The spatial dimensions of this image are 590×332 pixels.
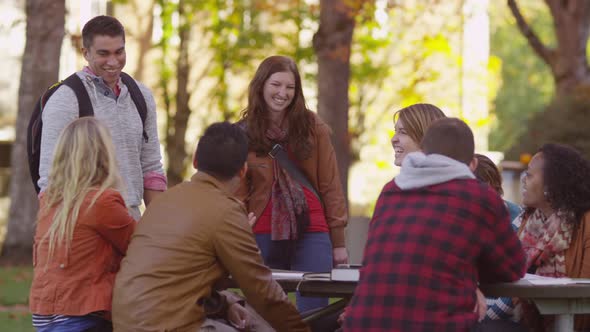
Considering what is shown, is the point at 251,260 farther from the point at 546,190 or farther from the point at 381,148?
the point at 381,148

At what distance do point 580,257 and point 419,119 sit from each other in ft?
3.62

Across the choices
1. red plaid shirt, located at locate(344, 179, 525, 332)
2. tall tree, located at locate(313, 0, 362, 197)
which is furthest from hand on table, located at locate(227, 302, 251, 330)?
tall tree, located at locate(313, 0, 362, 197)

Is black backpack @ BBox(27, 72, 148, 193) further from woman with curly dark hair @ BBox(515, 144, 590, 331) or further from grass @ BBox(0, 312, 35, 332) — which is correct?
grass @ BBox(0, 312, 35, 332)

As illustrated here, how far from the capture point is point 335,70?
46.2 ft

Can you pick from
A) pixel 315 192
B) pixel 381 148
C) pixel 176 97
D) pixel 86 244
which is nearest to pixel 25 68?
pixel 176 97

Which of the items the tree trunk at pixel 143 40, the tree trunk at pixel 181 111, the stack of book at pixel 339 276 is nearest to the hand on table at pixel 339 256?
the stack of book at pixel 339 276

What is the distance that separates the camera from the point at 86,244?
461 centimetres

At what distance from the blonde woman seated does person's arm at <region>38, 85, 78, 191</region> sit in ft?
1.91

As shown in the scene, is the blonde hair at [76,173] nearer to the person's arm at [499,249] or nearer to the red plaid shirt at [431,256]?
the red plaid shirt at [431,256]

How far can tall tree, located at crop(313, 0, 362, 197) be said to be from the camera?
13.8 metres

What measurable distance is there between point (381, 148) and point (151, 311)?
21059mm

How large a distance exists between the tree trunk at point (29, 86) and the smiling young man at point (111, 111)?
305 inches

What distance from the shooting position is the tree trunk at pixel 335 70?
45.4 feet

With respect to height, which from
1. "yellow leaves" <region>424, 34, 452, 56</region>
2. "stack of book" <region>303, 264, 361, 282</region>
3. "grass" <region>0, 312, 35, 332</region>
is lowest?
"grass" <region>0, 312, 35, 332</region>
